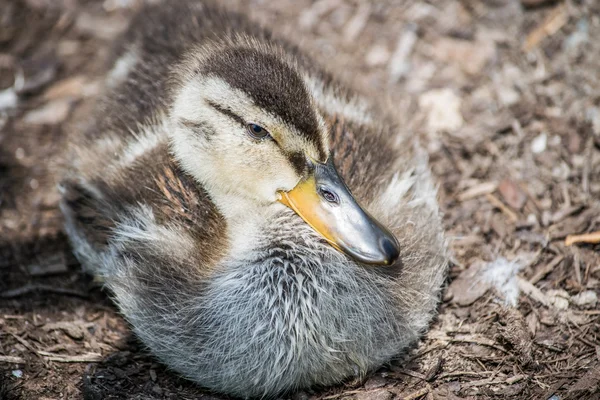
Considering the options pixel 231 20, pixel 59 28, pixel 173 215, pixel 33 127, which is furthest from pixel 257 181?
pixel 59 28

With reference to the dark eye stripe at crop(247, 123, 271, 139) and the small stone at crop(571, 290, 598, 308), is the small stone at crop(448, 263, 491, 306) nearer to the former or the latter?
the small stone at crop(571, 290, 598, 308)

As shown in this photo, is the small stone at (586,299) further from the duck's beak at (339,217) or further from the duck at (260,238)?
the duck's beak at (339,217)

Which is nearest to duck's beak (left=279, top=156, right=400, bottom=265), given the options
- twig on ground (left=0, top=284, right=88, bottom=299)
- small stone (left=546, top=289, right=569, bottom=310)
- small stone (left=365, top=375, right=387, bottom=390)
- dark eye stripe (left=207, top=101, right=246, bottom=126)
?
dark eye stripe (left=207, top=101, right=246, bottom=126)

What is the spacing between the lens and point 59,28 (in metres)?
5.21

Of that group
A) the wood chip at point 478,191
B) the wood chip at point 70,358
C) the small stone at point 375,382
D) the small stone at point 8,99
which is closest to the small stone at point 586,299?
the wood chip at point 478,191

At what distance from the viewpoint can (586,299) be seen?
3.38 metres

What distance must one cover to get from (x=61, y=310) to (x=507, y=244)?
2377 millimetres

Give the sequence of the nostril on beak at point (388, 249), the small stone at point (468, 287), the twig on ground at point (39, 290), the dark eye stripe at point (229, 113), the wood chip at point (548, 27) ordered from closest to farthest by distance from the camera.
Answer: the nostril on beak at point (388, 249)
the dark eye stripe at point (229, 113)
the small stone at point (468, 287)
the twig on ground at point (39, 290)
the wood chip at point (548, 27)

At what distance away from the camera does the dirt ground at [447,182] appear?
3.18 m

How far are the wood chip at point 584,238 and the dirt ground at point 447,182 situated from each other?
39 millimetres

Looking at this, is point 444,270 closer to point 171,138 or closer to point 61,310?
point 171,138

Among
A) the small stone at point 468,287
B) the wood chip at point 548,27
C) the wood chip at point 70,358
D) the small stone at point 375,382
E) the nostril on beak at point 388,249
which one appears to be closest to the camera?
the nostril on beak at point 388,249

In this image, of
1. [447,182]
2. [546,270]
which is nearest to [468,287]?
[546,270]

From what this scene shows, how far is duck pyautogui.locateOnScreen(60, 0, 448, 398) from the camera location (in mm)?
2955
